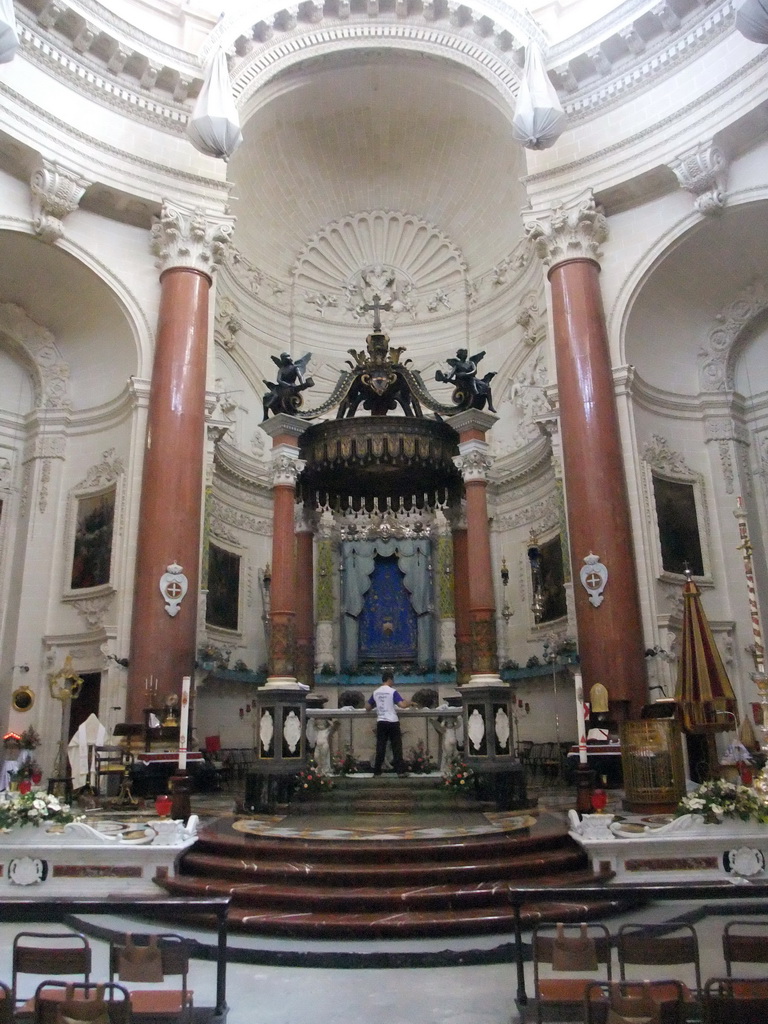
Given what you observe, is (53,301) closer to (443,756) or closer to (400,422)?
(400,422)

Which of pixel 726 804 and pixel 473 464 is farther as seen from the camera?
pixel 473 464

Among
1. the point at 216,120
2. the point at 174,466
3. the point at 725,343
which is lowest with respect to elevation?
the point at 174,466

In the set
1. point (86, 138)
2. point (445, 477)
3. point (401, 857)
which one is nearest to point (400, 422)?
point (445, 477)

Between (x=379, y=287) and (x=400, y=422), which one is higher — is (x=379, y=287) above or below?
above

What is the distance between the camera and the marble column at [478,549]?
11227 millimetres

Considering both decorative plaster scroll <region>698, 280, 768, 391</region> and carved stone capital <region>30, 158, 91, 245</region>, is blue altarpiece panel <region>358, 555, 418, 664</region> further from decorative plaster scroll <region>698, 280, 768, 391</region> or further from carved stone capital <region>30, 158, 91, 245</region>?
carved stone capital <region>30, 158, 91, 245</region>

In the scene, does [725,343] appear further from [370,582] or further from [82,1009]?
[82,1009]

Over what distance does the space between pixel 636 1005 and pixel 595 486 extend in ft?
37.0

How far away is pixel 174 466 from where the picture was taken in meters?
14.3

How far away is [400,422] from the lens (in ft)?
40.2

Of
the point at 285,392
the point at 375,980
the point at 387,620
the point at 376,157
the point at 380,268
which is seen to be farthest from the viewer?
the point at 380,268

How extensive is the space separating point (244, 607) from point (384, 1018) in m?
13.9

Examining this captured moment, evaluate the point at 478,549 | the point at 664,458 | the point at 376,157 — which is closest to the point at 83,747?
the point at 478,549

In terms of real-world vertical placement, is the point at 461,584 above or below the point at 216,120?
below
